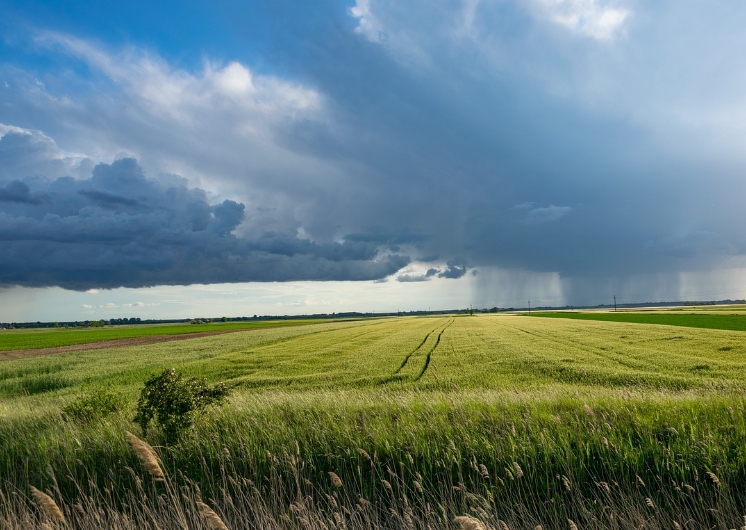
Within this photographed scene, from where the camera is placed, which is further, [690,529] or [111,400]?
[111,400]

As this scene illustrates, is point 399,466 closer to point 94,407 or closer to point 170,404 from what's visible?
point 170,404

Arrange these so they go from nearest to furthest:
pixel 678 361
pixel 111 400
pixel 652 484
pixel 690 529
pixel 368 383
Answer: pixel 690 529 → pixel 652 484 → pixel 111 400 → pixel 368 383 → pixel 678 361

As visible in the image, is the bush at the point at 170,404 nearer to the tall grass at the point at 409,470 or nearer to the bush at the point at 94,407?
the tall grass at the point at 409,470

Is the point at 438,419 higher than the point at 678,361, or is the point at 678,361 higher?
the point at 438,419

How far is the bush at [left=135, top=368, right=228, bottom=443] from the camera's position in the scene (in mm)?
10180

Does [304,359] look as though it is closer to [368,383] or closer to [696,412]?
[368,383]

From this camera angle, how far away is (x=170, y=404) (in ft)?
34.4

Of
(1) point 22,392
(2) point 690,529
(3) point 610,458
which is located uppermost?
(3) point 610,458

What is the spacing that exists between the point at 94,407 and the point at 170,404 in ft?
17.2

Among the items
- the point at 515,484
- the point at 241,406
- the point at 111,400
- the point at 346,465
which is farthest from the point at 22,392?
the point at 515,484

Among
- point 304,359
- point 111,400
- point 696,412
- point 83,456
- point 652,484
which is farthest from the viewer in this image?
point 304,359

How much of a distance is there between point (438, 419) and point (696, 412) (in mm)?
5948

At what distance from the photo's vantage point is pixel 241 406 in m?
13.0

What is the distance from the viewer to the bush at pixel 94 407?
13.4 meters
